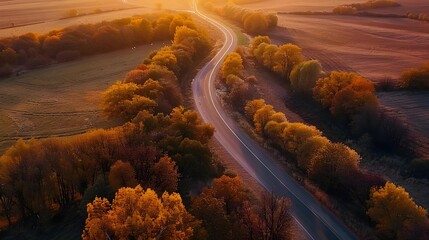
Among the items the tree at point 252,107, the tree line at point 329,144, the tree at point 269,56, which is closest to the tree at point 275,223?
the tree line at point 329,144

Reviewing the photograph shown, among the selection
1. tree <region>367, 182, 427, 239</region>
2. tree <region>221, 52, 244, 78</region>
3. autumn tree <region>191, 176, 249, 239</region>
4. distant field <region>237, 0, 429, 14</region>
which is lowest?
distant field <region>237, 0, 429, 14</region>

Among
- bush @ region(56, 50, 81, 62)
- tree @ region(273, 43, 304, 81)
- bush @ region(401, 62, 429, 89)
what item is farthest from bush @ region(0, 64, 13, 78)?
bush @ region(401, 62, 429, 89)

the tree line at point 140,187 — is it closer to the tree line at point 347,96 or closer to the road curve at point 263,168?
the road curve at point 263,168

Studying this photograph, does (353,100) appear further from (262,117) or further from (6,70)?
(6,70)

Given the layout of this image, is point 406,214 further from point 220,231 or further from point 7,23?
point 7,23

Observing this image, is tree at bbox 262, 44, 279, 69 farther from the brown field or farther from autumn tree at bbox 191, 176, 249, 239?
the brown field

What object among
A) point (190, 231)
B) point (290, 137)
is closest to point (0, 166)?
point (190, 231)
